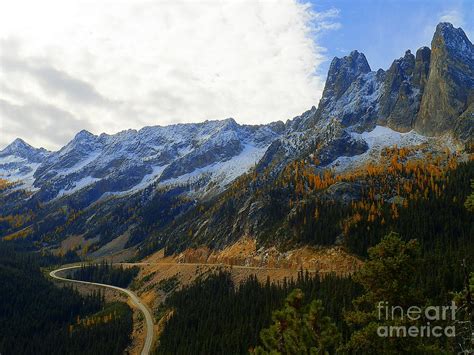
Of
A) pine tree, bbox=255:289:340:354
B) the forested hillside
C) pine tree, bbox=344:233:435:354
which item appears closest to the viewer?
pine tree, bbox=344:233:435:354

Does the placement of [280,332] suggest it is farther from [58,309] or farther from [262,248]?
[58,309]

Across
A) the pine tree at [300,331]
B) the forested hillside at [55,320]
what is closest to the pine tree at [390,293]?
the pine tree at [300,331]

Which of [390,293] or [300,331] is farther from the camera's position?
[300,331]

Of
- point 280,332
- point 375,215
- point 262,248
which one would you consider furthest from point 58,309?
point 280,332

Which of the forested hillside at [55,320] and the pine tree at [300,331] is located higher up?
the pine tree at [300,331]

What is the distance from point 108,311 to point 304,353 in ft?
474

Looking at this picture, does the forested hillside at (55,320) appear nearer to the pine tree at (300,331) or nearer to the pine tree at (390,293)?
the pine tree at (300,331)

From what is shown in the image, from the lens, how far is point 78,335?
425ft

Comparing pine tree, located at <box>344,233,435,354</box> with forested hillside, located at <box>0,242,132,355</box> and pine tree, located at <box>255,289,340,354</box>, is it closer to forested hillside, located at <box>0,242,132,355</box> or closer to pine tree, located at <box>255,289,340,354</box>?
pine tree, located at <box>255,289,340,354</box>

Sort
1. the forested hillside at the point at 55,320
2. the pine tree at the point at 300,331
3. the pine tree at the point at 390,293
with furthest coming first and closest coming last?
the forested hillside at the point at 55,320, the pine tree at the point at 300,331, the pine tree at the point at 390,293

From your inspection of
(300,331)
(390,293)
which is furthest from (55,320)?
(390,293)

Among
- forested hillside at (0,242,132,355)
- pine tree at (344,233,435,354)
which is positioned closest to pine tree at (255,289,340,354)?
pine tree at (344,233,435,354)

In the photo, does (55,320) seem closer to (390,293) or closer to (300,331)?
(300,331)

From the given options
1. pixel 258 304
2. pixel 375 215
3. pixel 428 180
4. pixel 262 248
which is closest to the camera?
pixel 258 304
